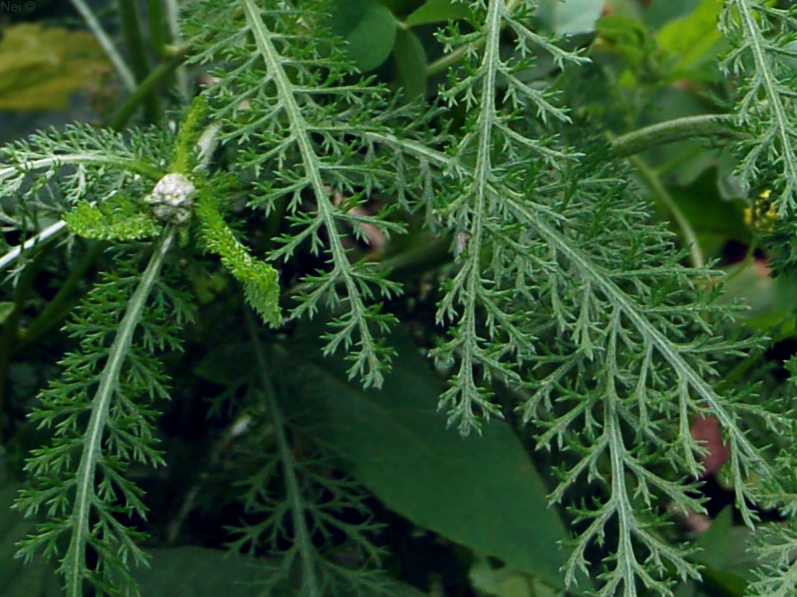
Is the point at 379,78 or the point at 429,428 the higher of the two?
the point at 379,78

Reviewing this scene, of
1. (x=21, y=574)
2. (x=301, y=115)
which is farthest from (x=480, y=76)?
(x=21, y=574)

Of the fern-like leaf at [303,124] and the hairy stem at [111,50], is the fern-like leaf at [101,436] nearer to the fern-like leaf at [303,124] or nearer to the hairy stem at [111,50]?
the fern-like leaf at [303,124]

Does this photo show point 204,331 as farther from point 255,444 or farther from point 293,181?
point 293,181

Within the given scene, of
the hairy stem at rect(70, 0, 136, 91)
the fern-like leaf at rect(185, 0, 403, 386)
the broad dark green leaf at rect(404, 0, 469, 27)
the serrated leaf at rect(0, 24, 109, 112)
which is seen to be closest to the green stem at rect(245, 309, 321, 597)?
the fern-like leaf at rect(185, 0, 403, 386)

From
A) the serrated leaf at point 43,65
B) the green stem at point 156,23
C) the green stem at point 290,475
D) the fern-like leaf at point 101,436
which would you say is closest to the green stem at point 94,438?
the fern-like leaf at point 101,436

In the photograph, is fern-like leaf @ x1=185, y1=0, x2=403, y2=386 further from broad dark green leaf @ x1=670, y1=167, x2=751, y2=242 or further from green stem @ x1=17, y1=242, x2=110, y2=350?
broad dark green leaf @ x1=670, y1=167, x2=751, y2=242

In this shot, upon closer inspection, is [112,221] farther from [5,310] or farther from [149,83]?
[149,83]
